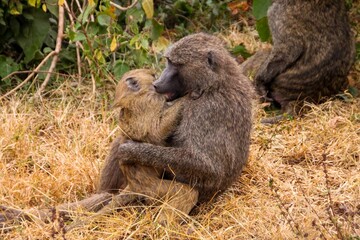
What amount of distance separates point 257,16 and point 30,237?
2.88m

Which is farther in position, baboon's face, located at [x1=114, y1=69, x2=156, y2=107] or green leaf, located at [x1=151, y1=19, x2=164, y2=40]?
green leaf, located at [x1=151, y1=19, x2=164, y2=40]

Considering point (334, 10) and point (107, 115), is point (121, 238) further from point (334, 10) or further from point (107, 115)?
point (334, 10)

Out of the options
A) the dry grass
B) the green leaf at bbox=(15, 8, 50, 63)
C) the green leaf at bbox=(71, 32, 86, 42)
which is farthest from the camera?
the green leaf at bbox=(15, 8, 50, 63)

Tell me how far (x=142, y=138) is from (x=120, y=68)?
5.87 ft

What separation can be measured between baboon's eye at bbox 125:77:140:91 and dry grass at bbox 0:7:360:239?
62cm

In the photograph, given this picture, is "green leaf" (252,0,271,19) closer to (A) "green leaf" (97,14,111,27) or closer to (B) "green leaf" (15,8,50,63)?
(A) "green leaf" (97,14,111,27)

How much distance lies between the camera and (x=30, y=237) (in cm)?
389

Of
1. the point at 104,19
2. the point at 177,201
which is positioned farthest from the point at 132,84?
the point at 104,19

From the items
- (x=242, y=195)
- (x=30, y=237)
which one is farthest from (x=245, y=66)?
(x=30, y=237)

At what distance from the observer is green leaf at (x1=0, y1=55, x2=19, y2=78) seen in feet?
19.6

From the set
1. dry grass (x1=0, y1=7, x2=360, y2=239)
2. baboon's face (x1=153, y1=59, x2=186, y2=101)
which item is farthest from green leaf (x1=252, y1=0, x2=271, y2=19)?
baboon's face (x1=153, y1=59, x2=186, y2=101)

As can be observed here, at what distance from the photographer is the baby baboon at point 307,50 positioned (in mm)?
5828

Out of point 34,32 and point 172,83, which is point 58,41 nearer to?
point 34,32

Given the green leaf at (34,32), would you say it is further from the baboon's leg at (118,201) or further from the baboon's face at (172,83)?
the baboon's leg at (118,201)
